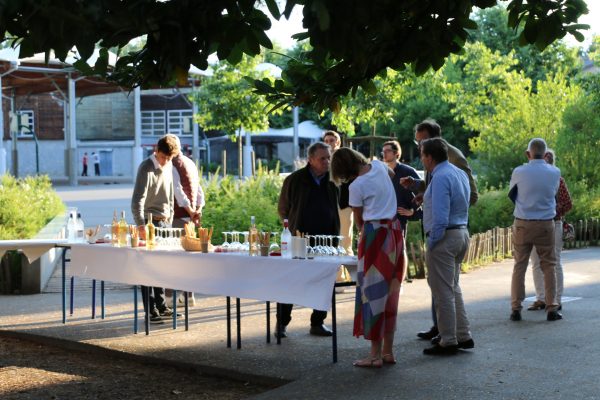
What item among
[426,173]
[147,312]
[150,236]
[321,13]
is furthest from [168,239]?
[321,13]

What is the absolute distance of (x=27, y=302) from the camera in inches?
488

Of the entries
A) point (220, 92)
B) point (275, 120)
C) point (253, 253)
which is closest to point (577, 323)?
point (253, 253)

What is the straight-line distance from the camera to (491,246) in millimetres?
17234

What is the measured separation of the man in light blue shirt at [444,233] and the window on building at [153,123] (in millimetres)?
66137

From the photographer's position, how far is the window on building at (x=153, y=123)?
73812 millimetres

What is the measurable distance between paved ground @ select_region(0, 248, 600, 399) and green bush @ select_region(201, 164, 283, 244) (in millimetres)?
3664

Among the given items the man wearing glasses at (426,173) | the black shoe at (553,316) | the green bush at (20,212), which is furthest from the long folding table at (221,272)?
the green bush at (20,212)

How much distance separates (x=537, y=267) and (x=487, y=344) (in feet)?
8.33

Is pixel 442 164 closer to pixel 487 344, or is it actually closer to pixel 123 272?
pixel 487 344

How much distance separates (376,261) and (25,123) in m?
56.2

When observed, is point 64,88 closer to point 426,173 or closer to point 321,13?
point 426,173

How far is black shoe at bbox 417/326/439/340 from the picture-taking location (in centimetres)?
930

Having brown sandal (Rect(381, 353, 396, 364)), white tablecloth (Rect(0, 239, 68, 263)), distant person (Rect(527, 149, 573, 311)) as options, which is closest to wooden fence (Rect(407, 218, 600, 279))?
distant person (Rect(527, 149, 573, 311))

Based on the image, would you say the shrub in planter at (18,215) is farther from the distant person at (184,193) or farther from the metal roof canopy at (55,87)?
the metal roof canopy at (55,87)
